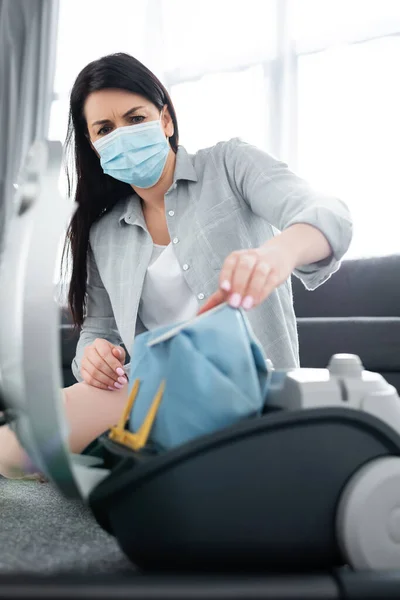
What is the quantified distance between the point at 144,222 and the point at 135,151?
15cm

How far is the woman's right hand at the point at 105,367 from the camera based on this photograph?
2.95 feet

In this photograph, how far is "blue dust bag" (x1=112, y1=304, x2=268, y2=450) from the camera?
54 cm

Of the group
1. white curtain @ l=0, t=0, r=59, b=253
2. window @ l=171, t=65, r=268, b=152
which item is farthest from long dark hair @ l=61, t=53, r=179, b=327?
white curtain @ l=0, t=0, r=59, b=253

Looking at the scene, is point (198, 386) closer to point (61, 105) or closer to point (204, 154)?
point (204, 154)

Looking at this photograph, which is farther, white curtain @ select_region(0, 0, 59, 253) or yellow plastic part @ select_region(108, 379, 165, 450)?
white curtain @ select_region(0, 0, 59, 253)

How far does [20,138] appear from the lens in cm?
313

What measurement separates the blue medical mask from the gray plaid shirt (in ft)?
0.18

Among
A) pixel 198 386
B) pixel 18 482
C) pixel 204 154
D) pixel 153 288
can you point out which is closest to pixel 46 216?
pixel 198 386

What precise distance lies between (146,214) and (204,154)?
0.17 m

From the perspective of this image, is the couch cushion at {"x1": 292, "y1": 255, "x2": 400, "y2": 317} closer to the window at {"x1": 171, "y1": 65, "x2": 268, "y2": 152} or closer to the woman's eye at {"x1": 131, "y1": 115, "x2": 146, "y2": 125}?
the window at {"x1": 171, "y1": 65, "x2": 268, "y2": 152}

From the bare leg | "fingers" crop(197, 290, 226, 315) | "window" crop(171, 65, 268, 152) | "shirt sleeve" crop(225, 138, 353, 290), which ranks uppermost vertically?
"window" crop(171, 65, 268, 152)

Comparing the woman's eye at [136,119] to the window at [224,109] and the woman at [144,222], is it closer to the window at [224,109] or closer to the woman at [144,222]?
the woman at [144,222]

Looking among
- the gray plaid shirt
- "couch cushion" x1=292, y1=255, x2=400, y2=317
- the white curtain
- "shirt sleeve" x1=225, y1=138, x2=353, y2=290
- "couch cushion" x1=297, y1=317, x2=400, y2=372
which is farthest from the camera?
the white curtain

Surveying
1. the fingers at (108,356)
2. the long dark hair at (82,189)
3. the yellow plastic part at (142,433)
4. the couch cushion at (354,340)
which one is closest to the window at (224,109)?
the couch cushion at (354,340)
